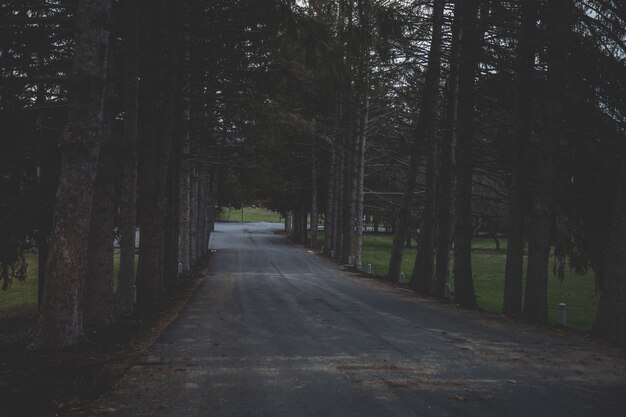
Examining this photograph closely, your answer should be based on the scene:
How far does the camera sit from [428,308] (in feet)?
51.1

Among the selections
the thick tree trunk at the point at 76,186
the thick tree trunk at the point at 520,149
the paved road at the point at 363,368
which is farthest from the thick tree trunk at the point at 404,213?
the thick tree trunk at the point at 76,186

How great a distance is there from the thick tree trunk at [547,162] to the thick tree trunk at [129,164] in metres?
8.55

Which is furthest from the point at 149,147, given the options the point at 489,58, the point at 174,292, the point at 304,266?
the point at 304,266

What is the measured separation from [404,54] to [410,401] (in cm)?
1340

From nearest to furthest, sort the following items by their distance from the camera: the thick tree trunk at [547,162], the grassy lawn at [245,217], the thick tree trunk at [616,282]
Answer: the thick tree trunk at [616,282] < the thick tree trunk at [547,162] < the grassy lawn at [245,217]

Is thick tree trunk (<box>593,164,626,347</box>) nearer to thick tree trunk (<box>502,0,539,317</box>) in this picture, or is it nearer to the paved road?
the paved road

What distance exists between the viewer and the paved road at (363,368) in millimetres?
5676

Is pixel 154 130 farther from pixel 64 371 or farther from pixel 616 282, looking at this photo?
pixel 616 282

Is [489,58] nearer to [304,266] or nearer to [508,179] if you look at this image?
[508,179]

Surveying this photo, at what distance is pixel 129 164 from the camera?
11.7 meters

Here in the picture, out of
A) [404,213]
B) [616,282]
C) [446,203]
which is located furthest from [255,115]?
[616,282]

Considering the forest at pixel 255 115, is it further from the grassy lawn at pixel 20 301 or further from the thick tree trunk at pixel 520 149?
the grassy lawn at pixel 20 301

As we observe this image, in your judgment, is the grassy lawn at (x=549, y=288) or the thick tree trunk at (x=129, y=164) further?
the grassy lawn at (x=549, y=288)

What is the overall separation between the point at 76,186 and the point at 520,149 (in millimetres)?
10643
